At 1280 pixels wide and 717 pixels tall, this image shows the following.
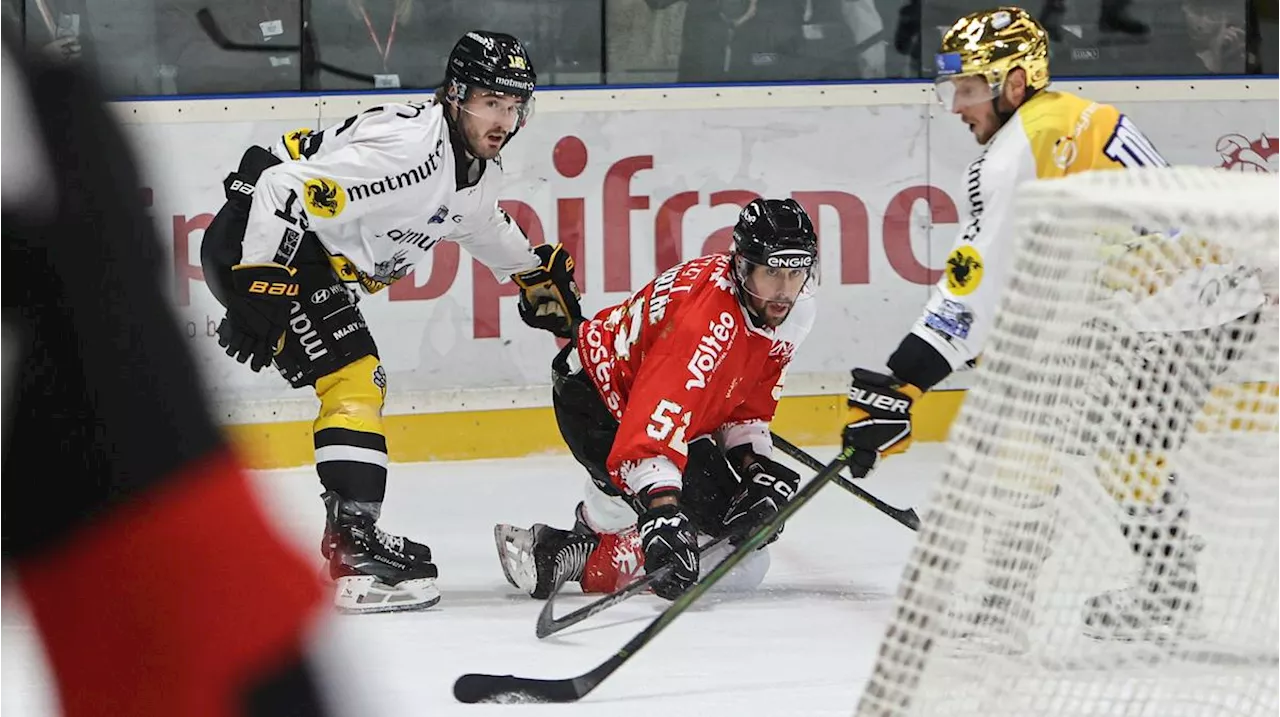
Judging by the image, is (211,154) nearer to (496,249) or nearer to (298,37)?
(298,37)

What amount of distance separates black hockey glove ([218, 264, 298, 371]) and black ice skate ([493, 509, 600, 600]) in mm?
595

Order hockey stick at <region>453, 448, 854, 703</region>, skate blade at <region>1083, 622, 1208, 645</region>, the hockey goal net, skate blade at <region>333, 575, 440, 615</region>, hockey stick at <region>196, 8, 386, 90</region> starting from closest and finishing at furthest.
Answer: the hockey goal net → skate blade at <region>1083, 622, 1208, 645</region> → hockey stick at <region>453, 448, 854, 703</region> → skate blade at <region>333, 575, 440, 615</region> → hockey stick at <region>196, 8, 386, 90</region>

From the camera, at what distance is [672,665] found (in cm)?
271

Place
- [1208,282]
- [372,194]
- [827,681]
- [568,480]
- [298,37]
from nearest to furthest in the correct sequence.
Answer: [1208,282]
[827,681]
[372,194]
[568,480]
[298,37]

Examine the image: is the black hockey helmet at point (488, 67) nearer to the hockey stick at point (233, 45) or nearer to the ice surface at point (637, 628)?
the ice surface at point (637, 628)

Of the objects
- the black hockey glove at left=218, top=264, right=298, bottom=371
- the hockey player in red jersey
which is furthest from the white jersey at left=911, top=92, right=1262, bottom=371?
the black hockey glove at left=218, top=264, right=298, bottom=371

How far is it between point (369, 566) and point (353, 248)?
0.64 meters

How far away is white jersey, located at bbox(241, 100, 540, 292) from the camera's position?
322 centimetres

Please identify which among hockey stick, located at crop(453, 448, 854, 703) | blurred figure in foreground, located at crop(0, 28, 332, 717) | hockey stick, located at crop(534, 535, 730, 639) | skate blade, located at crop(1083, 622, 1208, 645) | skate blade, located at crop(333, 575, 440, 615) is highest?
blurred figure in foreground, located at crop(0, 28, 332, 717)

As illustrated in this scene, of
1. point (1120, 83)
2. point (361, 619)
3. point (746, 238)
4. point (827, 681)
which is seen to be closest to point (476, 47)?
point (746, 238)

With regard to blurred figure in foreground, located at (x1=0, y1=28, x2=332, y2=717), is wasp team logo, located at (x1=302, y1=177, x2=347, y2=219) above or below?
below

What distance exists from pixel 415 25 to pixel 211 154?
2.49ft

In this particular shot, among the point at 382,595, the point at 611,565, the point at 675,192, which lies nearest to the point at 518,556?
the point at 611,565

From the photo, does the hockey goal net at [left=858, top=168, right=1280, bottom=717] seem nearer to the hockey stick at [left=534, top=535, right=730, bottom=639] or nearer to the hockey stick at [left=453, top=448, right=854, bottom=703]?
the hockey stick at [left=453, top=448, right=854, bottom=703]
